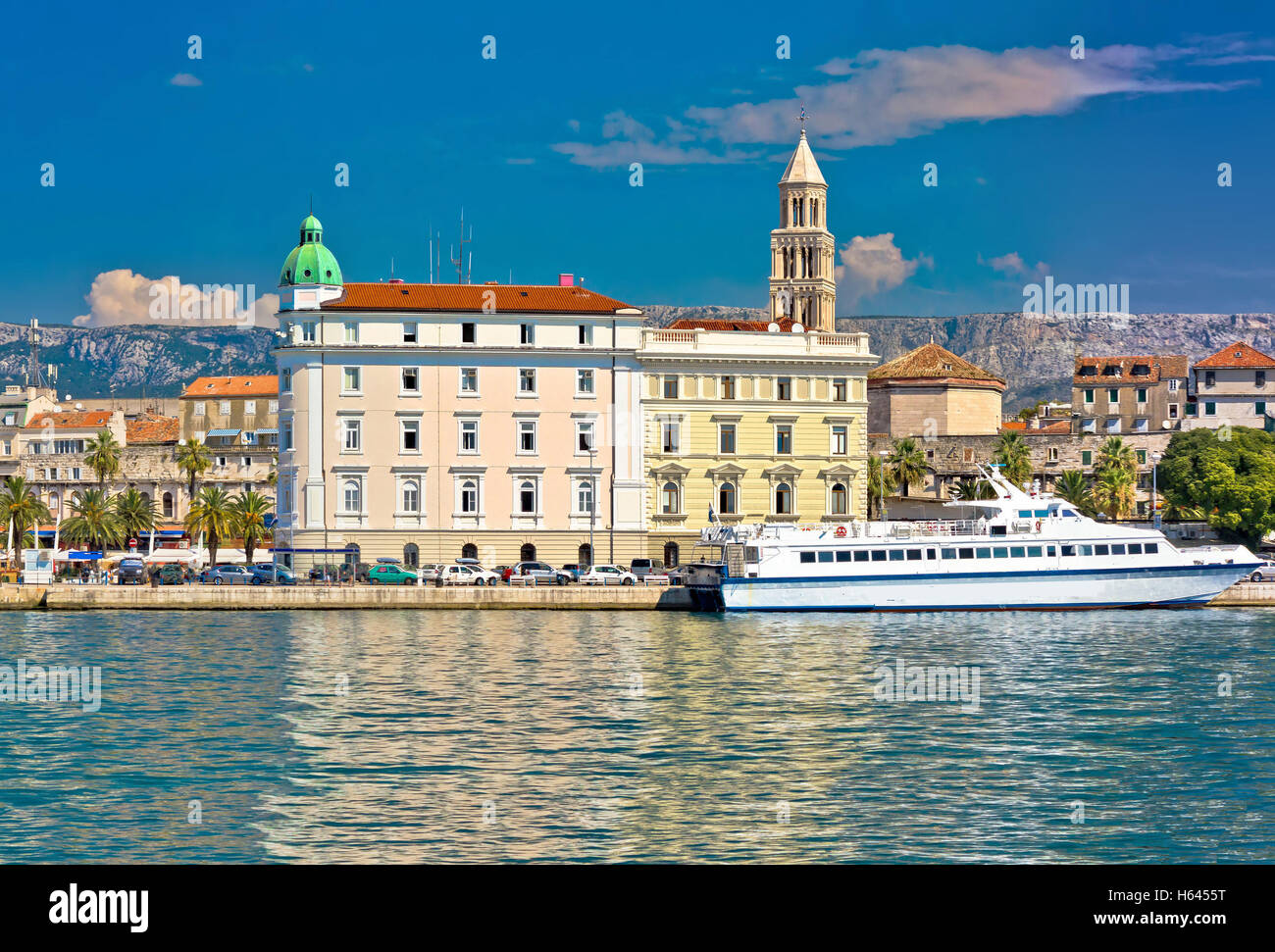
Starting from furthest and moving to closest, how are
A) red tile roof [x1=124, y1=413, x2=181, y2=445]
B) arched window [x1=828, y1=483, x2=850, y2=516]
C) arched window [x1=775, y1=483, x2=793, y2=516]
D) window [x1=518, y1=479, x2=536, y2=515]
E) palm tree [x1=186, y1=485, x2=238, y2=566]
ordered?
red tile roof [x1=124, y1=413, x2=181, y2=445] → arched window [x1=828, y1=483, x2=850, y2=516] → arched window [x1=775, y1=483, x2=793, y2=516] → palm tree [x1=186, y1=485, x2=238, y2=566] → window [x1=518, y1=479, x2=536, y2=515]

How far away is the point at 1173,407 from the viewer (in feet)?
406

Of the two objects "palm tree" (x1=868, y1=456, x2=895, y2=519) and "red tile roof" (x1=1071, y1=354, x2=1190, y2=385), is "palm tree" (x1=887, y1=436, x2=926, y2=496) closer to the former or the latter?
"palm tree" (x1=868, y1=456, x2=895, y2=519)

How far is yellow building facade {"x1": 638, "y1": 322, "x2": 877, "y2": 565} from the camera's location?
263ft

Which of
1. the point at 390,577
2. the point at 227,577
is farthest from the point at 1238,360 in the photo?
the point at 227,577

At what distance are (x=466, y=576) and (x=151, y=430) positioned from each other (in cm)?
6263

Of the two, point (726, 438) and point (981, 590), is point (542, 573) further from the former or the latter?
point (981, 590)

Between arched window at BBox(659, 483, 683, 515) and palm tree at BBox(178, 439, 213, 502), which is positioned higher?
palm tree at BBox(178, 439, 213, 502)

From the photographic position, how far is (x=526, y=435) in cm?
7831

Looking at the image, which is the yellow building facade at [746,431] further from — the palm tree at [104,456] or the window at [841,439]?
the palm tree at [104,456]

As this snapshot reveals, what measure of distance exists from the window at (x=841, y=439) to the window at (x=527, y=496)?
56.4 feet

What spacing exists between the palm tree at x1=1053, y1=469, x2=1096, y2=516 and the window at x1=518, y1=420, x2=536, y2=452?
36.6m

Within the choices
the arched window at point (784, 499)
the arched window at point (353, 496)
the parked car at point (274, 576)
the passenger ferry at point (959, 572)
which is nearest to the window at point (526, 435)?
the arched window at point (353, 496)

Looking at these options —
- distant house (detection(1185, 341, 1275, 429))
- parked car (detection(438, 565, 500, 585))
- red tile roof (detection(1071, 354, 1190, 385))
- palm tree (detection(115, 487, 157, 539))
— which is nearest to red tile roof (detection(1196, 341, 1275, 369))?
distant house (detection(1185, 341, 1275, 429))

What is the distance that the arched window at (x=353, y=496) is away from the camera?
7644cm
